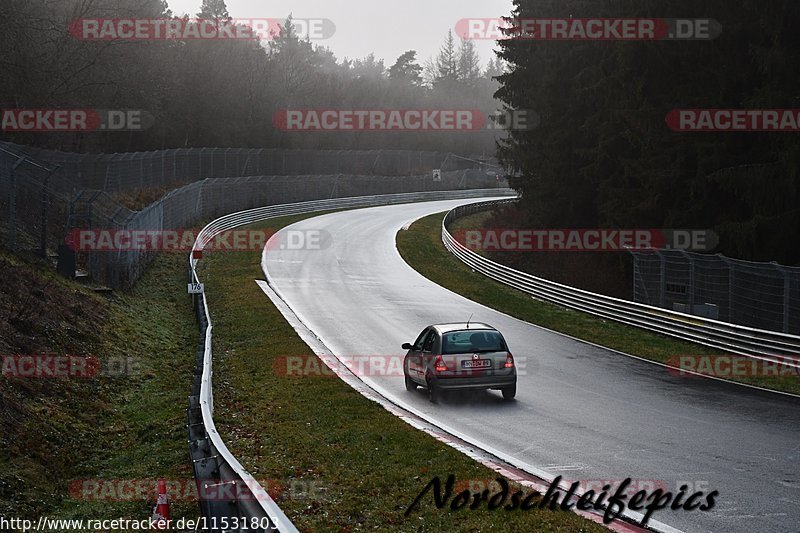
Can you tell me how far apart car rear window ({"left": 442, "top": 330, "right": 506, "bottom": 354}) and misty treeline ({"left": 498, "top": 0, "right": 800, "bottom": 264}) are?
14257 millimetres

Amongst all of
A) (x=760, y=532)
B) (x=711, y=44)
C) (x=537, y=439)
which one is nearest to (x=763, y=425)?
(x=537, y=439)

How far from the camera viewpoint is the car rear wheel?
17453 millimetres

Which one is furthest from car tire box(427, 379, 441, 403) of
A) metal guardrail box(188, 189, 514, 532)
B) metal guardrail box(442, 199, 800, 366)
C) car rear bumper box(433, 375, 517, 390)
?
metal guardrail box(442, 199, 800, 366)

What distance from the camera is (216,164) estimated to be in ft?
206

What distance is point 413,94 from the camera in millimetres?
139500

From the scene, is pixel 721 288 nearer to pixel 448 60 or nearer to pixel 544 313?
pixel 544 313

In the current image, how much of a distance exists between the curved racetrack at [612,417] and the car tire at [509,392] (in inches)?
7.1

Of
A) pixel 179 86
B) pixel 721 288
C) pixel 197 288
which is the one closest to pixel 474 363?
pixel 721 288

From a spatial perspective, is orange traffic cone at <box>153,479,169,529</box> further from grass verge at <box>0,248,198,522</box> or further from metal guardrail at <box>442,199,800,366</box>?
metal guardrail at <box>442,199,800,366</box>

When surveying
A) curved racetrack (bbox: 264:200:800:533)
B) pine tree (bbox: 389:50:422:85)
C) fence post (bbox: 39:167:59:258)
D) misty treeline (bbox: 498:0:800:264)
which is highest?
pine tree (bbox: 389:50:422:85)

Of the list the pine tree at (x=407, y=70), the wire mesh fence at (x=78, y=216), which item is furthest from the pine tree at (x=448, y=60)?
the wire mesh fence at (x=78, y=216)

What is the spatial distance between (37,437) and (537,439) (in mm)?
7307

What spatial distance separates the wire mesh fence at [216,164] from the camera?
37000 mm

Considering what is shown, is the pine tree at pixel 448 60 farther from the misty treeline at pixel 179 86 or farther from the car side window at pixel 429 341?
the car side window at pixel 429 341
